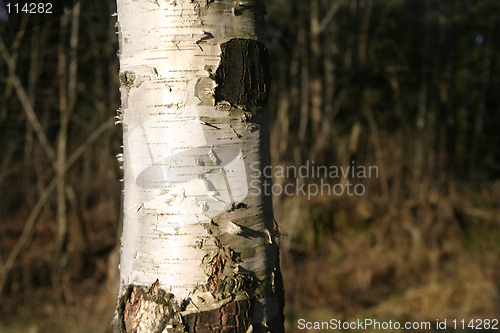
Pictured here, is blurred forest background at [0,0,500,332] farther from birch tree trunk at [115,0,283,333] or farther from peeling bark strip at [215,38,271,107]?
peeling bark strip at [215,38,271,107]

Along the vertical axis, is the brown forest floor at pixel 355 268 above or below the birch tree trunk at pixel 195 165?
below

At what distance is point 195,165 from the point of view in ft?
3.34

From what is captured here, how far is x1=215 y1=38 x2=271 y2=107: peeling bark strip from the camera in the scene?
1.03 metres

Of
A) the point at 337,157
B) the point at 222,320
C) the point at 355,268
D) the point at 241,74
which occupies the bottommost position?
the point at 355,268

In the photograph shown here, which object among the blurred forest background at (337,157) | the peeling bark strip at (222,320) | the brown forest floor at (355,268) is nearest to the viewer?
the peeling bark strip at (222,320)

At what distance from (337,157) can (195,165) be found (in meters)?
5.93

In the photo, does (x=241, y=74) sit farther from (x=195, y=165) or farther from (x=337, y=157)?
(x=337, y=157)

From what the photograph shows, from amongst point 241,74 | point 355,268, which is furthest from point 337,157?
point 241,74

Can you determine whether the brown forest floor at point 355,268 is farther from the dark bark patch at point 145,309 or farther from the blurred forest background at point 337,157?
the dark bark patch at point 145,309

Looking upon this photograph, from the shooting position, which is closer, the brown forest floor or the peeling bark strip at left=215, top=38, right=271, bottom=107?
the peeling bark strip at left=215, top=38, right=271, bottom=107

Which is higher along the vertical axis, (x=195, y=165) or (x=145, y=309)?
(x=195, y=165)

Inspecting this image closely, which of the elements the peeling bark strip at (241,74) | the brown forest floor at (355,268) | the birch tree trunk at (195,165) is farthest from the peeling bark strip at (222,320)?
the brown forest floor at (355,268)

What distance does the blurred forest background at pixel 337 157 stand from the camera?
4398 millimetres

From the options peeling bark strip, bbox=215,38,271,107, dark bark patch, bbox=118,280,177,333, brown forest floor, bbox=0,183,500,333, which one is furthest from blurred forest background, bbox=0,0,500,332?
peeling bark strip, bbox=215,38,271,107
